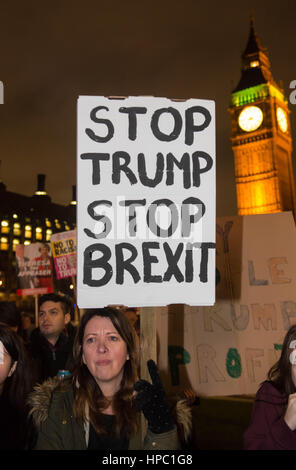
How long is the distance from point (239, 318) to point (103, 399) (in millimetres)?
1971

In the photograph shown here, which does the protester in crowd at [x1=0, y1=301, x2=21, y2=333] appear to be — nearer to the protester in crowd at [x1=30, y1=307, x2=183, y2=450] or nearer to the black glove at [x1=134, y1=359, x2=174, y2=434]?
the protester in crowd at [x1=30, y1=307, x2=183, y2=450]

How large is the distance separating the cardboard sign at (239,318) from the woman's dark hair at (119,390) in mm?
1661

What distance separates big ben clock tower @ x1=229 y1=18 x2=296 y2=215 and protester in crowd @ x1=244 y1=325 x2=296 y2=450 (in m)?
50.8

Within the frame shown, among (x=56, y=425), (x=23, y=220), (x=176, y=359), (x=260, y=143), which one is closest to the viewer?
(x=56, y=425)

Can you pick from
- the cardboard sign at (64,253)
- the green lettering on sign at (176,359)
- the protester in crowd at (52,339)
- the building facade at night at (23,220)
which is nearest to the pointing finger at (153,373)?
the green lettering on sign at (176,359)

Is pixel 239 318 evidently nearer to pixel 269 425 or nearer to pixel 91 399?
pixel 269 425

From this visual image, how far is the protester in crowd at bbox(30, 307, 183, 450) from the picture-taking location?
1.65m

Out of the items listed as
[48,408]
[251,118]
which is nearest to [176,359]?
[48,408]

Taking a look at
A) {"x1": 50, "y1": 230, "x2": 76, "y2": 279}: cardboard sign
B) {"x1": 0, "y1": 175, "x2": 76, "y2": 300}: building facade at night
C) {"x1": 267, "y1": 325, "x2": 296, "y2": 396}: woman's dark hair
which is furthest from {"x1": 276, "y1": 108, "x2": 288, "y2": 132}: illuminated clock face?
{"x1": 267, "y1": 325, "x2": 296, "y2": 396}: woman's dark hair

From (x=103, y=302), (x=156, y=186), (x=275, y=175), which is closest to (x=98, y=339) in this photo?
(x=103, y=302)

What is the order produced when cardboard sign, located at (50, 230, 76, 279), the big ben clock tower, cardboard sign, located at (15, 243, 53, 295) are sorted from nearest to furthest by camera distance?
cardboard sign, located at (50, 230, 76, 279), cardboard sign, located at (15, 243, 53, 295), the big ben clock tower

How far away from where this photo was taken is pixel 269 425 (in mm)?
1931

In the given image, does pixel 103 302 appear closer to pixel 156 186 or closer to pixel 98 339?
pixel 98 339
